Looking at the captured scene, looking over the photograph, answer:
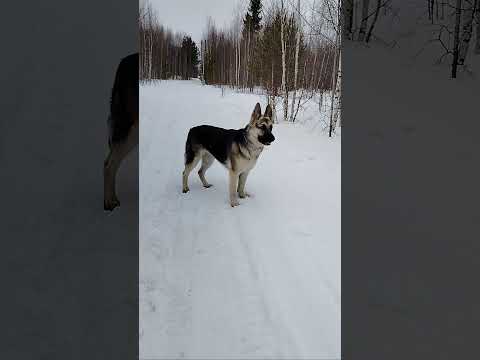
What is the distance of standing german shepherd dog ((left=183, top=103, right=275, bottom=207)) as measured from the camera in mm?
1703

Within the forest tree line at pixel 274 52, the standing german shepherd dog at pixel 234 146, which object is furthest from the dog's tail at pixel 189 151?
the forest tree line at pixel 274 52

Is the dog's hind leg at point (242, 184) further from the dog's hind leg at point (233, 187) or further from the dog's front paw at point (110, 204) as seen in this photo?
the dog's front paw at point (110, 204)

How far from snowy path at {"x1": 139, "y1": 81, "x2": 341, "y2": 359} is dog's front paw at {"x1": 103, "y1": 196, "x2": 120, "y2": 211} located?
20 cm

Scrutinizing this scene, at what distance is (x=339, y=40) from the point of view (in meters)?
3.48

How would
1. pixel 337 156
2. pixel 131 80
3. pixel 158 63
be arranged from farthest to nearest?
1. pixel 158 63
2. pixel 337 156
3. pixel 131 80

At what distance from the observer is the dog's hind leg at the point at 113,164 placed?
4.10ft

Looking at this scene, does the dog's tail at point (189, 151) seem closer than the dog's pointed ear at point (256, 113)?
No

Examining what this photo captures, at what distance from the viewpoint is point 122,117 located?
1216 millimetres
